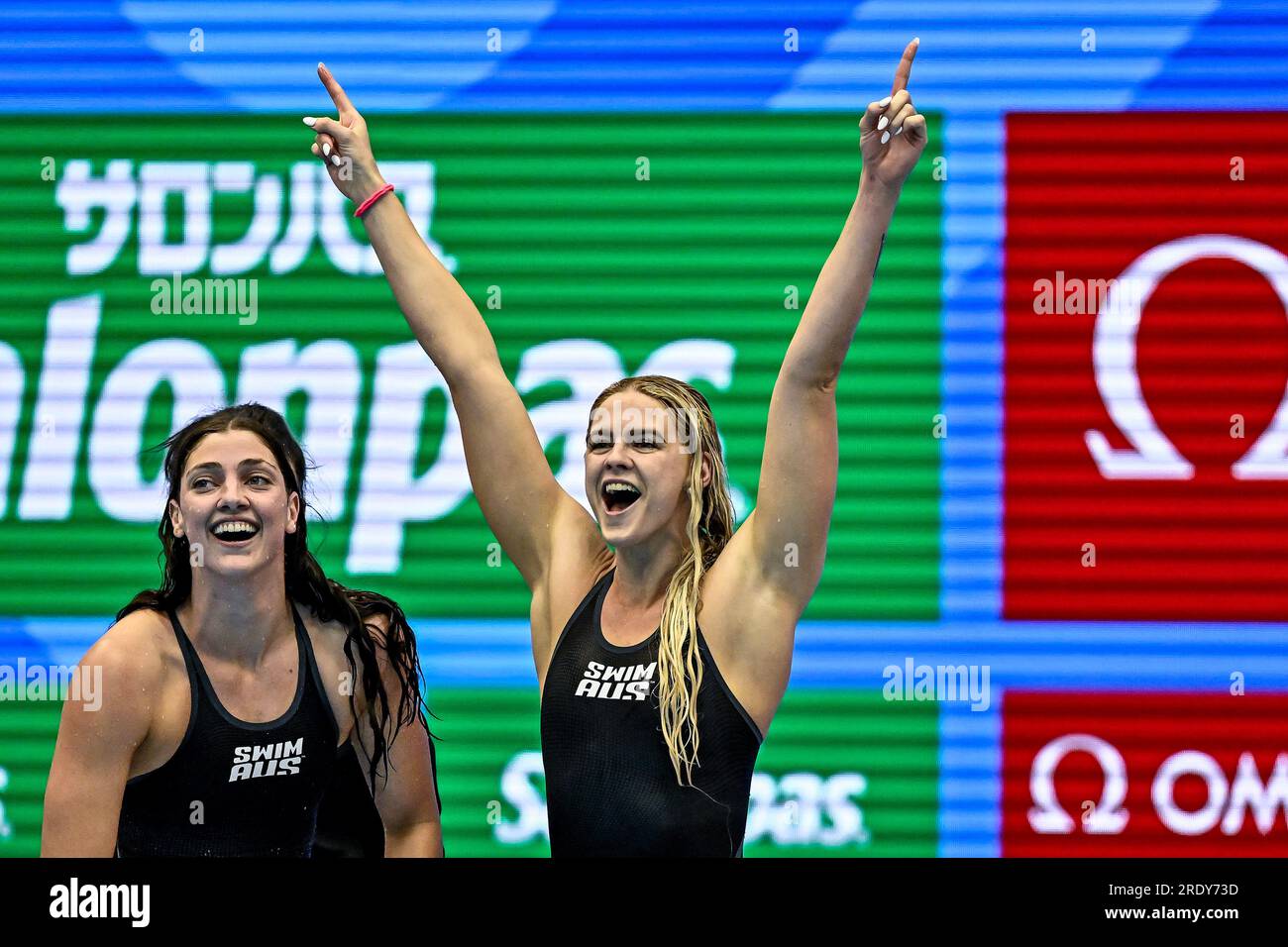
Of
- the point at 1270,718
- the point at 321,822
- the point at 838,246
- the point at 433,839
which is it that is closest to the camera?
the point at 838,246

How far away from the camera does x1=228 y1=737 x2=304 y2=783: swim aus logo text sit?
11.0 ft

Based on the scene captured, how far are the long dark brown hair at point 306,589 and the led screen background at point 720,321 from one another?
2.29m

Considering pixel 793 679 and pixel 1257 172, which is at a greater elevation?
pixel 1257 172

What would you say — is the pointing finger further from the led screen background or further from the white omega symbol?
the white omega symbol

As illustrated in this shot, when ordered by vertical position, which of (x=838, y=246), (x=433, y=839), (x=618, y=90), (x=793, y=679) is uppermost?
(x=618, y=90)

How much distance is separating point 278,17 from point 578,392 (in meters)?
1.97

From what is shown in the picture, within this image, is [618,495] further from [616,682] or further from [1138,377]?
[1138,377]

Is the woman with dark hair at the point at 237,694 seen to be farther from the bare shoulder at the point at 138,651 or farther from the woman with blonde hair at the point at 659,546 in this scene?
the woman with blonde hair at the point at 659,546

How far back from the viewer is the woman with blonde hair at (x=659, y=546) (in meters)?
3.14

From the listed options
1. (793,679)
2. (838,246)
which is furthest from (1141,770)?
(838,246)

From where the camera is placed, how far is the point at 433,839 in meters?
3.72

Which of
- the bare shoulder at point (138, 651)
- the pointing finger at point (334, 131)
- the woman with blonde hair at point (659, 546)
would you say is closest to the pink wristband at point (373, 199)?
the woman with blonde hair at point (659, 546)

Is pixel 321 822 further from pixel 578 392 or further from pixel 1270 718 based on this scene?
pixel 1270 718

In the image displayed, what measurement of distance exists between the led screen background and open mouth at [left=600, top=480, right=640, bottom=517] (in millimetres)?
2432
